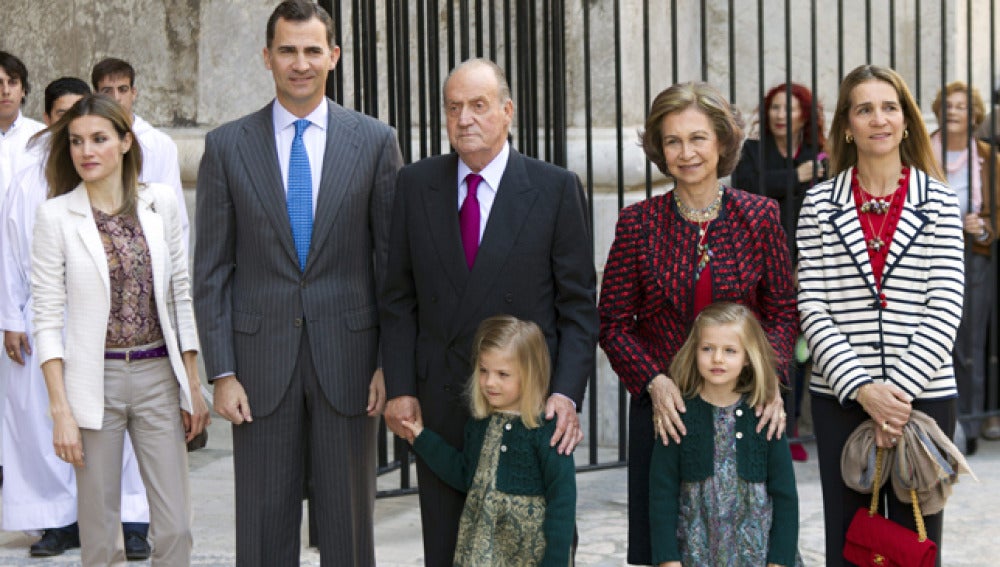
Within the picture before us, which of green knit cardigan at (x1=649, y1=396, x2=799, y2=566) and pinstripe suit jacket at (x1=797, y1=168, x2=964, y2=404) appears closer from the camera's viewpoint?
green knit cardigan at (x1=649, y1=396, x2=799, y2=566)

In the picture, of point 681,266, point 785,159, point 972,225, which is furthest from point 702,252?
point 972,225

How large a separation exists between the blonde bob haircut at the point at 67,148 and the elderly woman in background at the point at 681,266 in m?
1.46

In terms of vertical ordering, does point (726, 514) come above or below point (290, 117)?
below

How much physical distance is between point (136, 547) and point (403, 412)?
199 centimetres

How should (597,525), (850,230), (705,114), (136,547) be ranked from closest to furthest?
(705,114), (850,230), (136,547), (597,525)

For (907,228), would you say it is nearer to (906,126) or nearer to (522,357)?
(906,126)

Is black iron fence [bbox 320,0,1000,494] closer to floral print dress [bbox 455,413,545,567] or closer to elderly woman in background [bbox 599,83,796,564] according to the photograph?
elderly woman in background [bbox 599,83,796,564]

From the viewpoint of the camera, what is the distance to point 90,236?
4469mm

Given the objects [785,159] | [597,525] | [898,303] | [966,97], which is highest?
[966,97]

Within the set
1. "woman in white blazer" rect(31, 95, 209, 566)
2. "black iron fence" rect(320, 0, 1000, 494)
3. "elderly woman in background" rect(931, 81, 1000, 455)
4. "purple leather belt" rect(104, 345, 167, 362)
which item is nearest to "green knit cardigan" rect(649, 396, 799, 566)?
"black iron fence" rect(320, 0, 1000, 494)

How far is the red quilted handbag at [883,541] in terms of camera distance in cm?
414

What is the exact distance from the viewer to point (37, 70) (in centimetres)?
894

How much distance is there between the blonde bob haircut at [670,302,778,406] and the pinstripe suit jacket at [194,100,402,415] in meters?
0.89

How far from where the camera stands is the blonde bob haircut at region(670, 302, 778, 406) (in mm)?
4039
